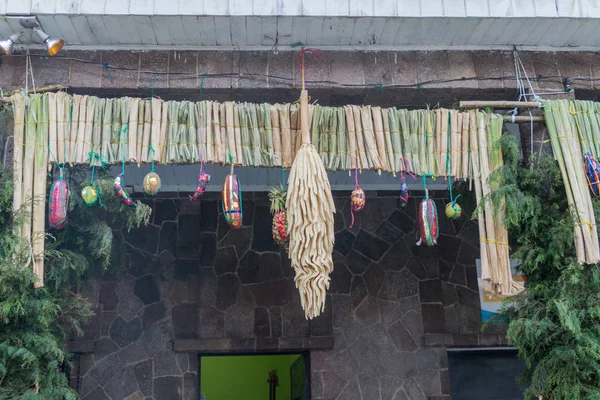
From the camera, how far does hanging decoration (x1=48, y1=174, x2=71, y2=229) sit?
17.3 ft

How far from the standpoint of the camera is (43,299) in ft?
17.1

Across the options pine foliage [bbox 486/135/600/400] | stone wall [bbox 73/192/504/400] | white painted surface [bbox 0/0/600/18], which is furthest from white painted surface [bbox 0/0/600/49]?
stone wall [bbox 73/192/504/400]

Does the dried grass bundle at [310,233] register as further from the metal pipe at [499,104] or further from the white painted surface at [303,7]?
the metal pipe at [499,104]

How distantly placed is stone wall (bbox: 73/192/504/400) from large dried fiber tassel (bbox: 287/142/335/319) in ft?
8.51

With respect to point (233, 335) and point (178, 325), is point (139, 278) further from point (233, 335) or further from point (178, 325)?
point (233, 335)

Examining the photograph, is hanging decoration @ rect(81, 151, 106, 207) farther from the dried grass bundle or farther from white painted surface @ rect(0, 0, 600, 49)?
the dried grass bundle

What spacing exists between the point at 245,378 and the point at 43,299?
238 inches

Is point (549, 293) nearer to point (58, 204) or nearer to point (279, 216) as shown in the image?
point (279, 216)

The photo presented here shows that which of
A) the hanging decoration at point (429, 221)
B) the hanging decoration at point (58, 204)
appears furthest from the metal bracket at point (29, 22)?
the hanging decoration at point (429, 221)

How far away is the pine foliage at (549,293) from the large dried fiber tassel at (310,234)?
1.44m

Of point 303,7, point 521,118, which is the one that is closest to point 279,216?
point 303,7

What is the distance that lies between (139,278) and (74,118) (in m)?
2.72

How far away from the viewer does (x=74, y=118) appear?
560cm

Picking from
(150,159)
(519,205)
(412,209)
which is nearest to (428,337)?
(412,209)
